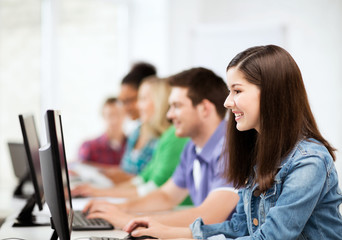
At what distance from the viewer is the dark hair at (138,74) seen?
11.9 feet

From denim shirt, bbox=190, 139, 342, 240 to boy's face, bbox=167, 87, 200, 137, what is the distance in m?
0.77

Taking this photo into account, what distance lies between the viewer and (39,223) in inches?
72.6

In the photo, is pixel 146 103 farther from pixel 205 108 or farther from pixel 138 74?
pixel 205 108

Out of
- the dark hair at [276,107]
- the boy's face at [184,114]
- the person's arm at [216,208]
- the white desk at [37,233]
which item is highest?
the dark hair at [276,107]

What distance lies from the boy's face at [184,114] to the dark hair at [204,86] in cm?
3

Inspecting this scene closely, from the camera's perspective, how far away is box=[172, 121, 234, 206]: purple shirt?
188 cm

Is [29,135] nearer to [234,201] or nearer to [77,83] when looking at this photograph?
[234,201]

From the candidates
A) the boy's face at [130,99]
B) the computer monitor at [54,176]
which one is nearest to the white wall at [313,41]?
the boy's face at [130,99]

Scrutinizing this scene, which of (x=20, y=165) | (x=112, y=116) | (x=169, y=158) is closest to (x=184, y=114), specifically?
(x=169, y=158)

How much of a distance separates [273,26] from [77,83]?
6.45ft

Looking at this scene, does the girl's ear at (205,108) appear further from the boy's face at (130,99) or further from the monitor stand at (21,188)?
the boy's face at (130,99)

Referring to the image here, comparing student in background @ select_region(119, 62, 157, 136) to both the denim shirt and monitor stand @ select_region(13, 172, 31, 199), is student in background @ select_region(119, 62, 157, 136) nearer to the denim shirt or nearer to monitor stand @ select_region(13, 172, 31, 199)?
monitor stand @ select_region(13, 172, 31, 199)

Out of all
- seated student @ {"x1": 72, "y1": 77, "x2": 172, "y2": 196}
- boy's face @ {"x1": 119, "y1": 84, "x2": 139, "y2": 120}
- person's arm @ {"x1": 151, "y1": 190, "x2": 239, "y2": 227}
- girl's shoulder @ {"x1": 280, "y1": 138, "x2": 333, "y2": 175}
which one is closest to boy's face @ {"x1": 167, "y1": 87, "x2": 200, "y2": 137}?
person's arm @ {"x1": 151, "y1": 190, "x2": 239, "y2": 227}

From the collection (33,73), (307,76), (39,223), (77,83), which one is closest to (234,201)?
(39,223)
